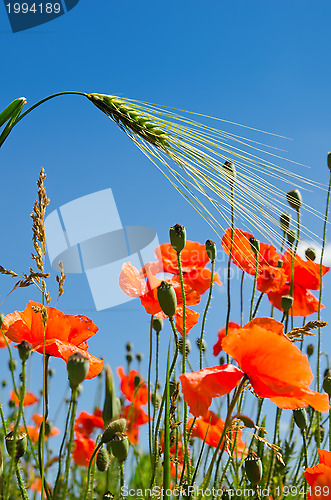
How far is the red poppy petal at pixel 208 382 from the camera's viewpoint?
79 cm

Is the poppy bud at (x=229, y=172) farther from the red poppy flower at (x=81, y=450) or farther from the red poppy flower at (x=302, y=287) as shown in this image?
the red poppy flower at (x=81, y=450)

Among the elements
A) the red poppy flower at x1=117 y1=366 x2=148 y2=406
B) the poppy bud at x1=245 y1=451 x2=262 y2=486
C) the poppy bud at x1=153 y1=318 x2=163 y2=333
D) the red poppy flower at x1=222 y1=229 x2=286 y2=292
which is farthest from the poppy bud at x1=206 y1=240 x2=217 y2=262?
the red poppy flower at x1=117 y1=366 x2=148 y2=406

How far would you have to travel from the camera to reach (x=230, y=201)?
3.44ft

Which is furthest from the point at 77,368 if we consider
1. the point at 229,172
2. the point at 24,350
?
the point at 229,172

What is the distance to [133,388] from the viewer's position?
2.06 metres

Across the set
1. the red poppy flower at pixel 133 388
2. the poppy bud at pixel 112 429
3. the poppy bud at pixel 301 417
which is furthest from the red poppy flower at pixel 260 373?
the red poppy flower at pixel 133 388

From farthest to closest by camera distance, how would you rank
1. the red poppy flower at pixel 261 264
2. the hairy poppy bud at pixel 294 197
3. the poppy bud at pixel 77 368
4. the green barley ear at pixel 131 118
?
the hairy poppy bud at pixel 294 197, the red poppy flower at pixel 261 264, the green barley ear at pixel 131 118, the poppy bud at pixel 77 368

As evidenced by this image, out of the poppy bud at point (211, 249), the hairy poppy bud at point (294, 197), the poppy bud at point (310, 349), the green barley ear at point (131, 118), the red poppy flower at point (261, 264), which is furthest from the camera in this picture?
the poppy bud at point (310, 349)

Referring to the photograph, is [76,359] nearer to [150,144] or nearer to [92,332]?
[92,332]

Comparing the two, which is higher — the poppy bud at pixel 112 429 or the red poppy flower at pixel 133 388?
the red poppy flower at pixel 133 388

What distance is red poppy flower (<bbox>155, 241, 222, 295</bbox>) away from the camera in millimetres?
Answer: 1413

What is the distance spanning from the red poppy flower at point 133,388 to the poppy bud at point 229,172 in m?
0.96

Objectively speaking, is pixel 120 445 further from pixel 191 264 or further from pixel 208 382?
pixel 191 264

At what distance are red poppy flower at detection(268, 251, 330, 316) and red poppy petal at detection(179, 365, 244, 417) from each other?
76 centimetres
